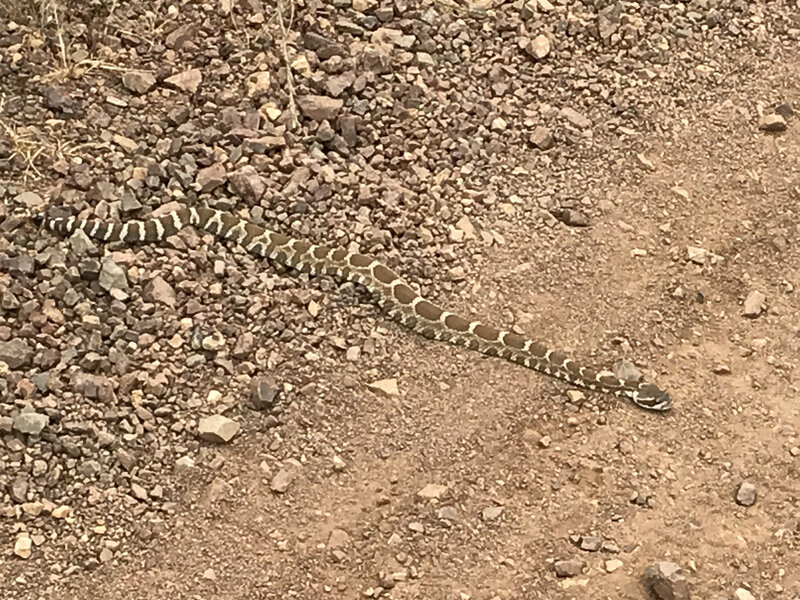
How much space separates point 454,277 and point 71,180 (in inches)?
112

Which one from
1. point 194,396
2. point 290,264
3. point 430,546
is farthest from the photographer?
point 290,264

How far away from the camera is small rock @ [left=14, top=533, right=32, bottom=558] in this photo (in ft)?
20.2

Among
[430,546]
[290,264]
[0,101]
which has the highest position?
[0,101]

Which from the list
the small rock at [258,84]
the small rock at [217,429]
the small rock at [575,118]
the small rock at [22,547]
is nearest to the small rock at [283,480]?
the small rock at [217,429]

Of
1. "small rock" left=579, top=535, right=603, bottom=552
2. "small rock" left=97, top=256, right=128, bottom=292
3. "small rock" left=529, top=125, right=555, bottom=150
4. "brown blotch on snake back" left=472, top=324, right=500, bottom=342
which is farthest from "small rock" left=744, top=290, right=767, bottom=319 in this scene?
"small rock" left=97, top=256, right=128, bottom=292

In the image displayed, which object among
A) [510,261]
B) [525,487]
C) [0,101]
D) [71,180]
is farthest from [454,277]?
[0,101]

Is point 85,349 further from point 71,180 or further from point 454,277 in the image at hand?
point 454,277

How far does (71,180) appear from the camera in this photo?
802 cm

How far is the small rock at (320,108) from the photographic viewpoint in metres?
8.58

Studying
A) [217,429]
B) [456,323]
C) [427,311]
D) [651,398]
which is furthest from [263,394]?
[651,398]

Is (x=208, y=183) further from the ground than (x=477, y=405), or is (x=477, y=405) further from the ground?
(x=208, y=183)

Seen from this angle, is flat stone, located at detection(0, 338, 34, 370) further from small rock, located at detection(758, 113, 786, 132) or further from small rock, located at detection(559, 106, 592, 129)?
small rock, located at detection(758, 113, 786, 132)

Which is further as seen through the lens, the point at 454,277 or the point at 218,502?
the point at 454,277

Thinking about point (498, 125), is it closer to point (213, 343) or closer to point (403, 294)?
point (403, 294)
